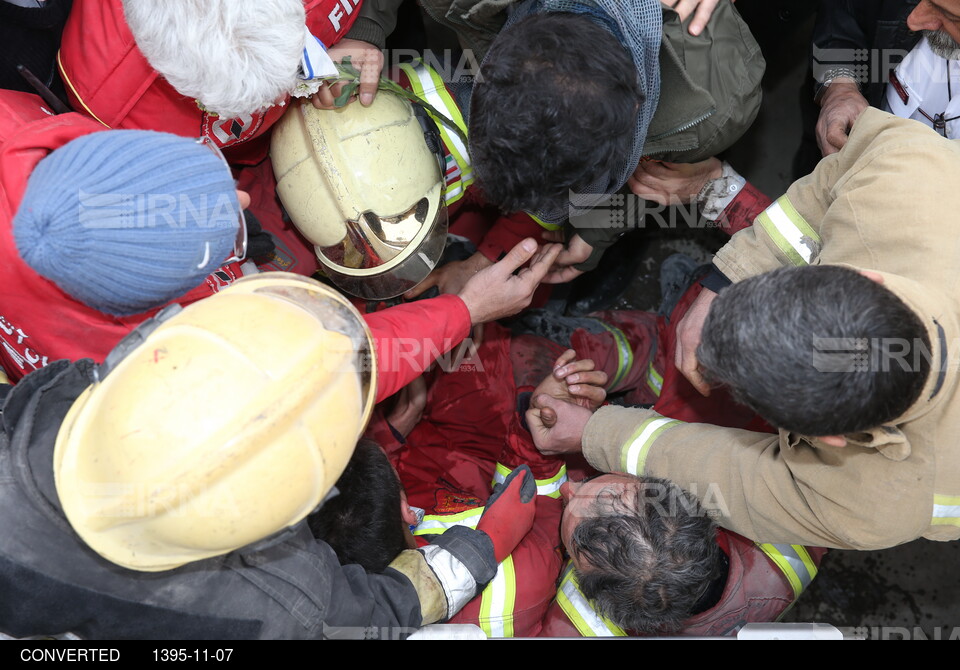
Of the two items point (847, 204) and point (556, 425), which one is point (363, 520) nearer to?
point (556, 425)

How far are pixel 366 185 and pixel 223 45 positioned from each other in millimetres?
622

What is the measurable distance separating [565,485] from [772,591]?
2.50 feet

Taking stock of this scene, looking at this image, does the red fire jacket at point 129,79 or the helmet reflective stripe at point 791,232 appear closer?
the red fire jacket at point 129,79

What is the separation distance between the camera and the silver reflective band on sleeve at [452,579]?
215 centimetres

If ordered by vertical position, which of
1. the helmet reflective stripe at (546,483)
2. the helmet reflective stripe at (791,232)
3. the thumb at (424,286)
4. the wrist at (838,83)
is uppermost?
the wrist at (838,83)

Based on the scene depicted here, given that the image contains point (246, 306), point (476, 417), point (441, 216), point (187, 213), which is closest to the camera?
point (246, 306)

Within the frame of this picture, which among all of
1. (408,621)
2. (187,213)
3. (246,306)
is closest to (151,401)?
(246,306)

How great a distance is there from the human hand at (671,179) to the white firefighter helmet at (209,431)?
169 centimetres

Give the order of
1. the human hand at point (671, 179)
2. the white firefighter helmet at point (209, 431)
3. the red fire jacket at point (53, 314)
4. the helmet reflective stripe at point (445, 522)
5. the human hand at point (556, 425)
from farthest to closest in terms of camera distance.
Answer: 1. the human hand at point (671, 179)
2. the human hand at point (556, 425)
3. the helmet reflective stripe at point (445, 522)
4. the red fire jacket at point (53, 314)
5. the white firefighter helmet at point (209, 431)

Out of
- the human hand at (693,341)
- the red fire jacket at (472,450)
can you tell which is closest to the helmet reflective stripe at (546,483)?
the red fire jacket at (472,450)

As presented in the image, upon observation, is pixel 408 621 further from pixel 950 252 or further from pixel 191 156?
pixel 950 252

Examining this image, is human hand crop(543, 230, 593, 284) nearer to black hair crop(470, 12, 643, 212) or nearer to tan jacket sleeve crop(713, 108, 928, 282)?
tan jacket sleeve crop(713, 108, 928, 282)

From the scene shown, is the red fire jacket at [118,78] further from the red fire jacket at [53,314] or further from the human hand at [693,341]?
the human hand at [693,341]
